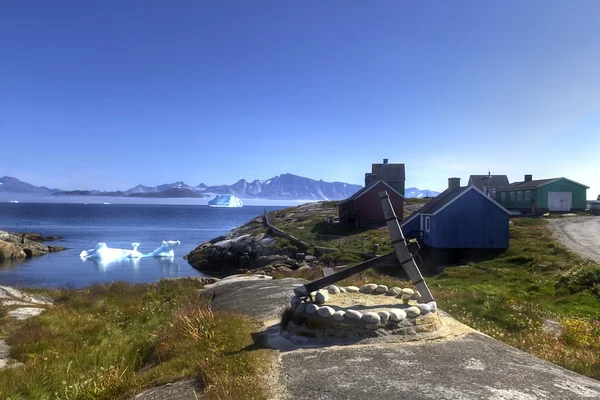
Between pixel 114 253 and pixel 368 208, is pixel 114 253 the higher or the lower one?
the lower one

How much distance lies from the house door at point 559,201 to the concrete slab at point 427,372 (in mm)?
49113

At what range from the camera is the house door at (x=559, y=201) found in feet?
168

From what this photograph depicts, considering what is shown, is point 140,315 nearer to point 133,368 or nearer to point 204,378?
point 133,368

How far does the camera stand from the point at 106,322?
1375cm

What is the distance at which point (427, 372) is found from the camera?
21.3ft

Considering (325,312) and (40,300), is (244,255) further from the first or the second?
(325,312)

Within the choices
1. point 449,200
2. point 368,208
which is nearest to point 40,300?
point 449,200

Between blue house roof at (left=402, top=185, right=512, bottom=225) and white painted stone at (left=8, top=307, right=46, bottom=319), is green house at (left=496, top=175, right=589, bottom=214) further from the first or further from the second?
white painted stone at (left=8, top=307, right=46, bottom=319)

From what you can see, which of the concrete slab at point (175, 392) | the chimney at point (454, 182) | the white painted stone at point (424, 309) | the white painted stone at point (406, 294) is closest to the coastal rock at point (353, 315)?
the white painted stone at point (424, 309)

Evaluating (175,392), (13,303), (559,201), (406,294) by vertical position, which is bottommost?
→ (13,303)

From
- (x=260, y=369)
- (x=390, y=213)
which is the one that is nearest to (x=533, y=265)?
(x=390, y=213)

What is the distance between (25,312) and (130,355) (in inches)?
328

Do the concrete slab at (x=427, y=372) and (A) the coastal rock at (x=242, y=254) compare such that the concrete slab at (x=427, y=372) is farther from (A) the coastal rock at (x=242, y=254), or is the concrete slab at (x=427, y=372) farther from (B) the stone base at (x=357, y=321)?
(A) the coastal rock at (x=242, y=254)

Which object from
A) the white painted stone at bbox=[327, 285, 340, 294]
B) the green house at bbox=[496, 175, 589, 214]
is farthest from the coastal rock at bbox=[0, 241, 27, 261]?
the green house at bbox=[496, 175, 589, 214]
